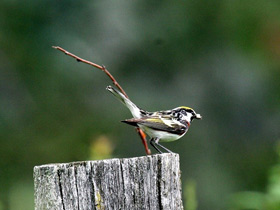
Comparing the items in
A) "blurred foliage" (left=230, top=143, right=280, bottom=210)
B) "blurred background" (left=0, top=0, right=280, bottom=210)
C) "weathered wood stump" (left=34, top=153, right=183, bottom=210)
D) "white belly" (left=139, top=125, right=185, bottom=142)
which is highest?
"blurred background" (left=0, top=0, right=280, bottom=210)

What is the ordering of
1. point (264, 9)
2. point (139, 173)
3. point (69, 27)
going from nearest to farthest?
point (139, 173) → point (69, 27) → point (264, 9)

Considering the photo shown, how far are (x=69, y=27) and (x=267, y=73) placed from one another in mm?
3298

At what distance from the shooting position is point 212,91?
11836 millimetres

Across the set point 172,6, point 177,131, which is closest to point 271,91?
point 172,6

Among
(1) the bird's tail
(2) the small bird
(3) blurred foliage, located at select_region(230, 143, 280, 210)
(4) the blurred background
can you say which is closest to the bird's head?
(2) the small bird

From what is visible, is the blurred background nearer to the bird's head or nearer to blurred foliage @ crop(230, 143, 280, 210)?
the bird's head

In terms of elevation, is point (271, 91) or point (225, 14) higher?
point (225, 14)

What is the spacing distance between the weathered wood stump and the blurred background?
20.8ft

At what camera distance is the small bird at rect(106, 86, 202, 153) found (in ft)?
18.9

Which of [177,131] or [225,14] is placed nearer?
[177,131]

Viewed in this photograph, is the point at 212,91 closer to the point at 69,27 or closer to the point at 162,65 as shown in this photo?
the point at 162,65

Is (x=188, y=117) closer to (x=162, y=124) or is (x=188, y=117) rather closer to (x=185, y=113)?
(x=185, y=113)

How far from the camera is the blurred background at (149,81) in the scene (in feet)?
35.0

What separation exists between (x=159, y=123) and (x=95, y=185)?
2.14 m
